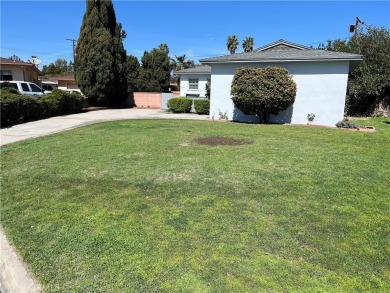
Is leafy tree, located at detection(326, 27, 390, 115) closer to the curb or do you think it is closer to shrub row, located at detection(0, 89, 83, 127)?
shrub row, located at detection(0, 89, 83, 127)

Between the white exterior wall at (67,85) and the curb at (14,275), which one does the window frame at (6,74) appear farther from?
the curb at (14,275)

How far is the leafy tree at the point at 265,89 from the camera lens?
1361 centimetres

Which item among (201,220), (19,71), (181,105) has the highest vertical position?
(19,71)

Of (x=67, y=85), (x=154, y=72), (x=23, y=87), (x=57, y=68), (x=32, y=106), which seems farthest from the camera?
(x=57, y=68)

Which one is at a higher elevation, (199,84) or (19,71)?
(19,71)

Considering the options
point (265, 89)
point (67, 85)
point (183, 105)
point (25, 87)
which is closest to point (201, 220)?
point (265, 89)

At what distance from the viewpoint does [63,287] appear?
2672 millimetres

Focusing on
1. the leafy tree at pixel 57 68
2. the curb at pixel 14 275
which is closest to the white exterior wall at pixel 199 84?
the curb at pixel 14 275

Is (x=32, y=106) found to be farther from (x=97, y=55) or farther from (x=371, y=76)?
(x=371, y=76)

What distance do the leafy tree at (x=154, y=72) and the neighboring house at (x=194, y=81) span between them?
758cm

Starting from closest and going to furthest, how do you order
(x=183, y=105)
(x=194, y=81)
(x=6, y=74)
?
1. (x=183, y=105)
2. (x=6, y=74)
3. (x=194, y=81)

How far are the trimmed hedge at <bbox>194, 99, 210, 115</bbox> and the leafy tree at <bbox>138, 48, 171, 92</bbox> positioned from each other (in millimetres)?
15405

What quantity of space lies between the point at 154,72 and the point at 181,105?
1464 centimetres

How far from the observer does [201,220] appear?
383 centimetres
